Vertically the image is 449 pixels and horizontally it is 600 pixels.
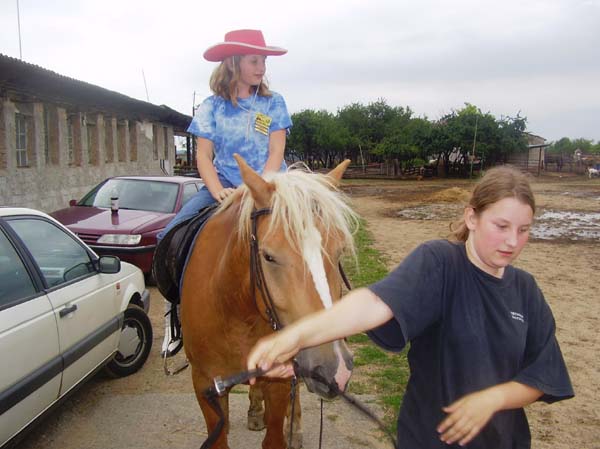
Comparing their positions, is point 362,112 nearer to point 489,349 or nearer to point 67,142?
point 67,142

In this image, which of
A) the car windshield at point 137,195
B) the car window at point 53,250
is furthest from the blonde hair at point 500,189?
the car windshield at point 137,195

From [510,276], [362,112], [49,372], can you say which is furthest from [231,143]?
[362,112]

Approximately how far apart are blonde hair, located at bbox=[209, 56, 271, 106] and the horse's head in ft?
3.95

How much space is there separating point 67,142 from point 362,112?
39.5 meters

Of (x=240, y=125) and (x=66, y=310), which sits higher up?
(x=240, y=125)

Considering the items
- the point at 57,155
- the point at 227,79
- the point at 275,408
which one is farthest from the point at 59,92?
the point at 275,408

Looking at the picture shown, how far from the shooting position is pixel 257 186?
227 cm

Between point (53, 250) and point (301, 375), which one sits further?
point (53, 250)

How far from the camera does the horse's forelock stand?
Result: 2.09 m

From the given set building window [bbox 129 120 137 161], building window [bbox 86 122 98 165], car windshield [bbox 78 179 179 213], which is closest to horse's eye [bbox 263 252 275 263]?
car windshield [bbox 78 179 179 213]

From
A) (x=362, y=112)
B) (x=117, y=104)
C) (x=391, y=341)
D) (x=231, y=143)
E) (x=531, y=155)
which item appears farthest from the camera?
(x=531, y=155)

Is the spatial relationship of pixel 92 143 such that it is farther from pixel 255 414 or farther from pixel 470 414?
pixel 470 414

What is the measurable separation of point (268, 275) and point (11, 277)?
1.85 metres

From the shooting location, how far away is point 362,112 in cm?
5166
